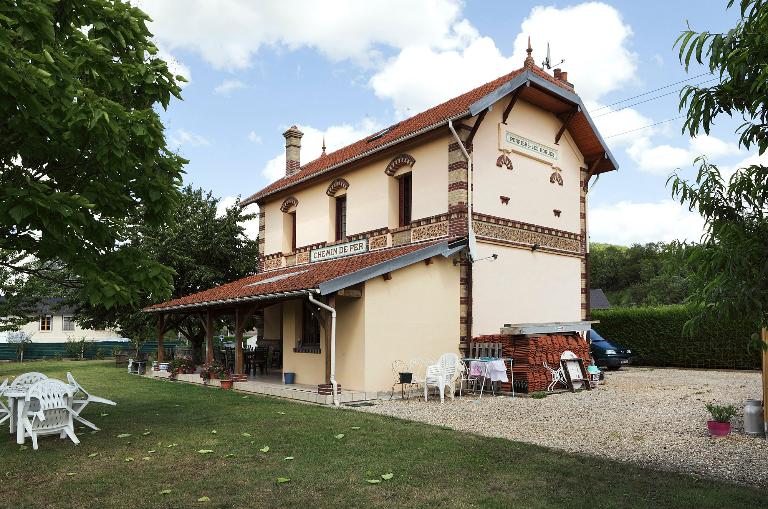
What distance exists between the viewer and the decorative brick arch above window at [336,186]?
1728 cm

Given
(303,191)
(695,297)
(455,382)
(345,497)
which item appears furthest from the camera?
(303,191)

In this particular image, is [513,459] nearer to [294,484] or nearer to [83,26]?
[294,484]

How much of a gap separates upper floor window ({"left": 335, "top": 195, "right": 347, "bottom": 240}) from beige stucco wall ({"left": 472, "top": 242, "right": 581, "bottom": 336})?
16.0 ft

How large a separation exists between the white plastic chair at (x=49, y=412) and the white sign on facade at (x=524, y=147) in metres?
11.3

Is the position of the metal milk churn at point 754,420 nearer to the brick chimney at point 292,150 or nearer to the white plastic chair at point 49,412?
the white plastic chair at point 49,412

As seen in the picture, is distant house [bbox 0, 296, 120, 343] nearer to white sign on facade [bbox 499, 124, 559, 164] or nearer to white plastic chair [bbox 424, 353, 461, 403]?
white sign on facade [bbox 499, 124, 559, 164]

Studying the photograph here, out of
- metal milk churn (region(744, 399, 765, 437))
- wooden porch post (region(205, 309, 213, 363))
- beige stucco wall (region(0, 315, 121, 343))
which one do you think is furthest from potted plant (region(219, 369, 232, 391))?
beige stucco wall (region(0, 315, 121, 343))

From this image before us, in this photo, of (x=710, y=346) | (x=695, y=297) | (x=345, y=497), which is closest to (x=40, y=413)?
(x=345, y=497)

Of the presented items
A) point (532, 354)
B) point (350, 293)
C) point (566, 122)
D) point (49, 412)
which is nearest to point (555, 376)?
point (532, 354)

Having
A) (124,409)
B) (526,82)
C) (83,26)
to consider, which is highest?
(526,82)

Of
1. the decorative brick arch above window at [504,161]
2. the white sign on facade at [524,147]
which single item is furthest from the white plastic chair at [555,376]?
the white sign on facade at [524,147]

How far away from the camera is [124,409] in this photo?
11.1 meters

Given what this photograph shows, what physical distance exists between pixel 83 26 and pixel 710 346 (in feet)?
68.1

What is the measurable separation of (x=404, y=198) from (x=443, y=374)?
17.9 feet
